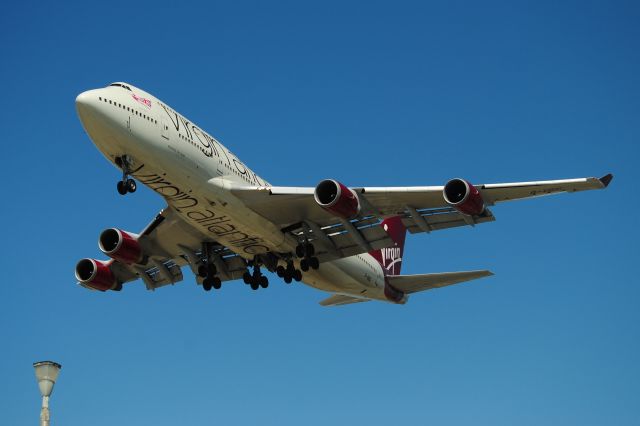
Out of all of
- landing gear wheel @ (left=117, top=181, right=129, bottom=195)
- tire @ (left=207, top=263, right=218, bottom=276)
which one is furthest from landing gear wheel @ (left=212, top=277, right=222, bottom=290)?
landing gear wheel @ (left=117, top=181, right=129, bottom=195)

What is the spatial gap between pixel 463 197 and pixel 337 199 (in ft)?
15.7

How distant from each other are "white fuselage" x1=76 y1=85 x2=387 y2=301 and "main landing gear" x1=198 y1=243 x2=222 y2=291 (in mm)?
901

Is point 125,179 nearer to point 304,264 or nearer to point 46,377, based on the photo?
point 304,264

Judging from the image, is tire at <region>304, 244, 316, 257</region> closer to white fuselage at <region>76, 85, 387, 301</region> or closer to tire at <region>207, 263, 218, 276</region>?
white fuselage at <region>76, 85, 387, 301</region>

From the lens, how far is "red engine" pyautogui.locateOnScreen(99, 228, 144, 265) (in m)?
39.3

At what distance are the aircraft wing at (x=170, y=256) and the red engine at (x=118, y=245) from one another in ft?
2.28

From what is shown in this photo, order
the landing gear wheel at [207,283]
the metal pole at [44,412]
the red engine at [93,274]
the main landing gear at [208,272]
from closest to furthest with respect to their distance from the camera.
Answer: the metal pole at [44,412], the main landing gear at [208,272], the landing gear wheel at [207,283], the red engine at [93,274]

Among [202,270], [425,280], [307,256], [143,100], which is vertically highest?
[143,100]

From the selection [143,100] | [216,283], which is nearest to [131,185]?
[143,100]

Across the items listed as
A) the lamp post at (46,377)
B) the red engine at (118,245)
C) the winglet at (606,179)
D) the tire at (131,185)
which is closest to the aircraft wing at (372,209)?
the winglet at (606,179)

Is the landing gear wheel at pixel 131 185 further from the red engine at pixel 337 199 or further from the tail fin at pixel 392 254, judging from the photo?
the tail fin at pixel 392 254

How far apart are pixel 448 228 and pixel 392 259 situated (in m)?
10.5

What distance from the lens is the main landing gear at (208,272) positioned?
40188mm

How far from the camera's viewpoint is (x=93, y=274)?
42.4 meters
